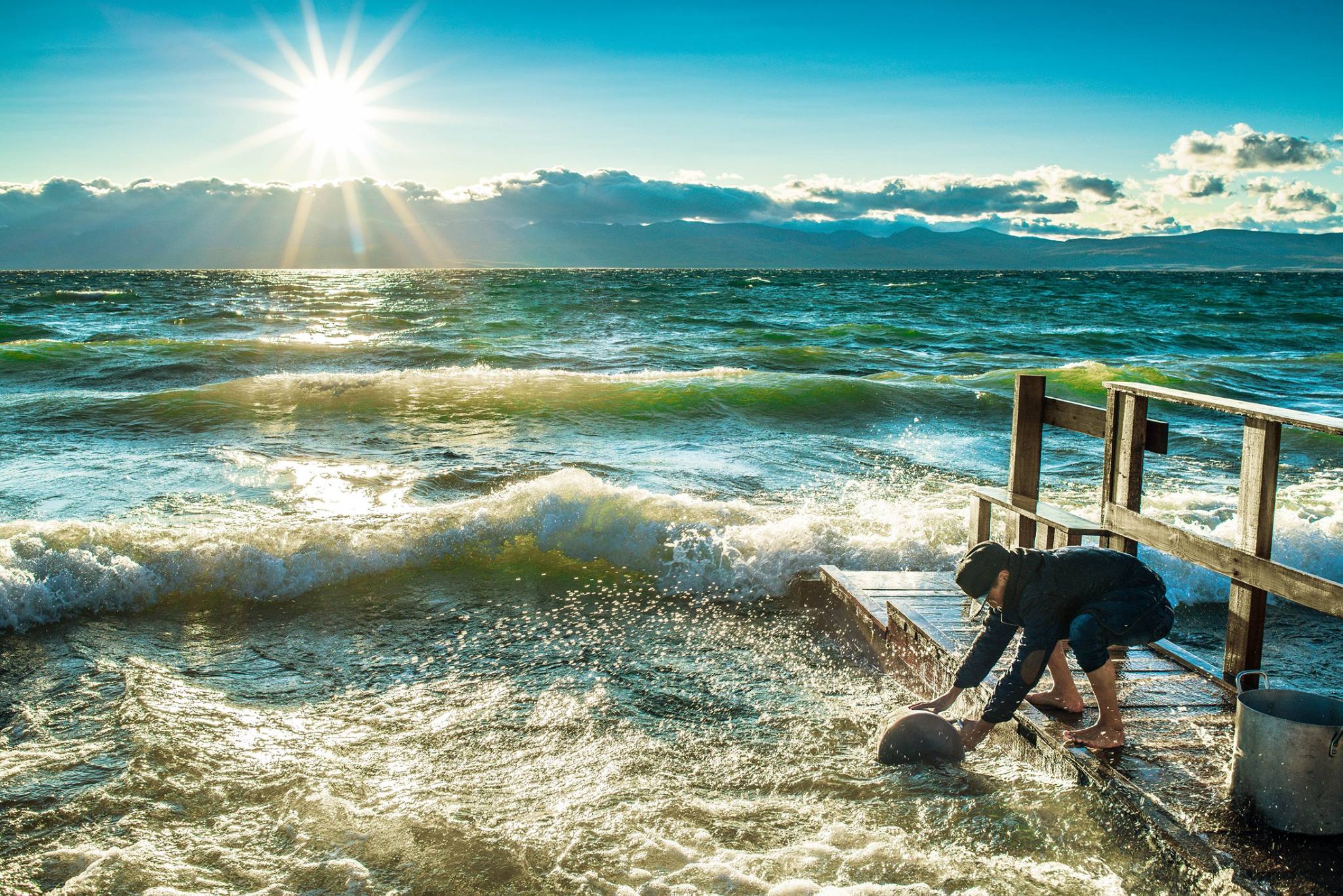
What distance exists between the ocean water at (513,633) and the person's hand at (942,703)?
0.34 m

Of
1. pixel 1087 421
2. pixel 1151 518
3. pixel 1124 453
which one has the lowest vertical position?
pixel 1151 518

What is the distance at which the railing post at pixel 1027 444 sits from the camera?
6156mm

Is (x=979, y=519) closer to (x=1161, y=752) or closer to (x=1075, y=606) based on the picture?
(x=1075, y=606)

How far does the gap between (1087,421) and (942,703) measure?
7.00 ft

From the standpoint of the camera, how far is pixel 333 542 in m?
8.67

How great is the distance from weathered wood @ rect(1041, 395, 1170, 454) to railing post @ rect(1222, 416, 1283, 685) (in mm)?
550

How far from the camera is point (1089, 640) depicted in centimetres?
425

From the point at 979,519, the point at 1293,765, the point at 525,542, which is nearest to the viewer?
the point at 1293,765

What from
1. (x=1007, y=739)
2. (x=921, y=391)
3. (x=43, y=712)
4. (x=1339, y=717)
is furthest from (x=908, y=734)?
(x=921, y=391)

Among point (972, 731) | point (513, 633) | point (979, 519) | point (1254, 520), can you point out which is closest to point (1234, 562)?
point (1254, 520)

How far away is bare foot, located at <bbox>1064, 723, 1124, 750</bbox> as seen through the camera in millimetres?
4352

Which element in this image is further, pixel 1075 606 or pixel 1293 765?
pixel 1075 606

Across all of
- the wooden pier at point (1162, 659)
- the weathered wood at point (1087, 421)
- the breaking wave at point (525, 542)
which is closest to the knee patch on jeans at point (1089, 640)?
the wooden pier at point (1162, 659)

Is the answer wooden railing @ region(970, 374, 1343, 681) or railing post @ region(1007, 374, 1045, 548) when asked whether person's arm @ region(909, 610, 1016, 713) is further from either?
railing post @ region(1007, 374, 1045, 548)
